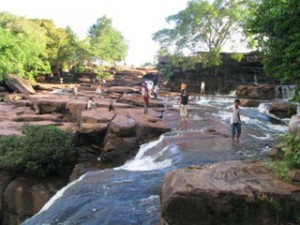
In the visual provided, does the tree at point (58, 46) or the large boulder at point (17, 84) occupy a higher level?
the tree at point (58, 46)

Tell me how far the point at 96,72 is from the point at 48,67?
770 cm

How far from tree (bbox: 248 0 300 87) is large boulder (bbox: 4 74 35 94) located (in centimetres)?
2815

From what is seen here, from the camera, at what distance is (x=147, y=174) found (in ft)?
34.4

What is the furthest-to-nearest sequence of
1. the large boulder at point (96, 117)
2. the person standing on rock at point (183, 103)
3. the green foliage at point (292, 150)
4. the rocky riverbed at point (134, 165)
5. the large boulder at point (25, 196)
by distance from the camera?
1. the person standing on rock at point (183, 103)
2. the large boulder at point (96, 117)
3. the large boulder at point (25, 196)
4. the green foliage at point (292, 150)
5. the rocky riverbed at point (134, 165)

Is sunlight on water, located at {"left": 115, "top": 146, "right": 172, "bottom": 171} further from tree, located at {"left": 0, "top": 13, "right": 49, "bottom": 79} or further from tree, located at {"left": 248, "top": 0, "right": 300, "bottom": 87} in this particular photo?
tree, located at {"left": 0, "top": 13, "right": 49, "bottom": 79}

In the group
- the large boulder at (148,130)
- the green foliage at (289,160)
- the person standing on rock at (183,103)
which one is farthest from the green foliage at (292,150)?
the person standing on rock at (183,103)

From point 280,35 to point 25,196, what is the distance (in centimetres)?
998

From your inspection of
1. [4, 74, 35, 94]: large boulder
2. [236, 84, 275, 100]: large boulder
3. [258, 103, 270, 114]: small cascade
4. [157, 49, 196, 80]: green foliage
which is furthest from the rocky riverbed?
[157, 49, 196, 80]: green foliage

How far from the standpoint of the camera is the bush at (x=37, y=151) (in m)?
13.2

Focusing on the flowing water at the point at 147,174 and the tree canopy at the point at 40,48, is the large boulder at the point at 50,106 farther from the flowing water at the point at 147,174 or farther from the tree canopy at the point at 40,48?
the tree canopy at the point at 40,48

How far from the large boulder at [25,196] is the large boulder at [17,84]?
21832mm

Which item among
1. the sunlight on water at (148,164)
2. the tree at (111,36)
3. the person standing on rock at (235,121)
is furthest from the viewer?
the tree at (111,36)

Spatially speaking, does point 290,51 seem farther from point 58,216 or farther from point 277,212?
point 58,216

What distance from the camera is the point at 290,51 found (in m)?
8.12
